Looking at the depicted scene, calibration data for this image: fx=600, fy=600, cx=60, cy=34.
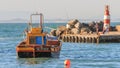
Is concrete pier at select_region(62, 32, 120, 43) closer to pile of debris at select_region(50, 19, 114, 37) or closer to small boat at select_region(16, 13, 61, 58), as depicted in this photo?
pile of debris at select_region(50, 19, 114, 37)

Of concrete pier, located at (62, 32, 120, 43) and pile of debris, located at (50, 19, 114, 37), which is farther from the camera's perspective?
pile of debris, located at (50, 19, 114, 37)

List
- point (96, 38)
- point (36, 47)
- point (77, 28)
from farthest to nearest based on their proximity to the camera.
→ 1. point (77, 28)
2. point (96, 38)
3. point (36, 47)

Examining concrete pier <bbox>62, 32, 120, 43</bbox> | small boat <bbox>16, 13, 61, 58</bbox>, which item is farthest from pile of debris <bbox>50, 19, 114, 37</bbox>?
small boat <bbox>16, 13, 61, 58</bbox>

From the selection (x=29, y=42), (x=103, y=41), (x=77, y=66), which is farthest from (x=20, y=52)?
(x=103, y=41)

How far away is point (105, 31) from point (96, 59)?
30.3m

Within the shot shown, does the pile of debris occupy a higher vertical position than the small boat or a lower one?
lower

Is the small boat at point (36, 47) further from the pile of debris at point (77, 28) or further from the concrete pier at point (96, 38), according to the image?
the pile of debris at point (77, 28)

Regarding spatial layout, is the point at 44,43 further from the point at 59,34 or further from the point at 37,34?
the point at 59,34

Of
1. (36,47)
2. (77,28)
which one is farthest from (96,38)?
(36,47)

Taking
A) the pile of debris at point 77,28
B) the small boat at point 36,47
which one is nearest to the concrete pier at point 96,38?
the pile of debris at point 77,28

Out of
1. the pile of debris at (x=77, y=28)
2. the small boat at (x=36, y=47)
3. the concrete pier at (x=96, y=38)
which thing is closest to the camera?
the small boat at (x=36, y=47)

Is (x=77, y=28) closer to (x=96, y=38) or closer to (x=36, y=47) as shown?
(x=96, y=38)

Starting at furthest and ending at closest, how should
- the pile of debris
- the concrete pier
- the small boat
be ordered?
the pile of debris < the concrete pier < the small boat

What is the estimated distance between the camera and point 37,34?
56406 millimetres
